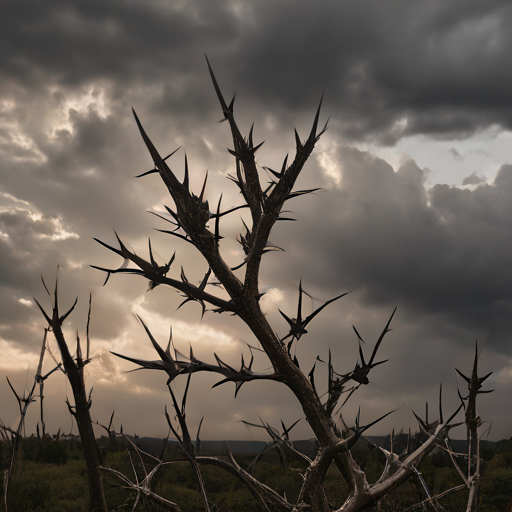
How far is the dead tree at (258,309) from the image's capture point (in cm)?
473

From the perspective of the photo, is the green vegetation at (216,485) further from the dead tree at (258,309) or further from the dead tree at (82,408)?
the dead tree at (258,309)

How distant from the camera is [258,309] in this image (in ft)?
17.0

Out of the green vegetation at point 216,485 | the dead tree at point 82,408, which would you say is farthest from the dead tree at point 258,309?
the green vegetation at point 216,485

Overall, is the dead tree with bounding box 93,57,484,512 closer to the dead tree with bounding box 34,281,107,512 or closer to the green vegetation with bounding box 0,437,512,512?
the dead tree with bounding box 34,281,107,512

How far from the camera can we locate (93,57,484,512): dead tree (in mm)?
4727

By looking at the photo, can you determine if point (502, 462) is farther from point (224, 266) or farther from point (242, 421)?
point (224, 266)

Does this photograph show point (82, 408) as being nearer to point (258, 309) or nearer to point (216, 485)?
point (258, 309)

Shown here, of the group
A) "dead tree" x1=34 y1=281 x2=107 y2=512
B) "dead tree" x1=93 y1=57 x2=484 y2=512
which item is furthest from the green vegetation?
"dead tree" x1=93 y1=57 x2=484 y2=512

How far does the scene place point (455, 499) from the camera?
16.1m

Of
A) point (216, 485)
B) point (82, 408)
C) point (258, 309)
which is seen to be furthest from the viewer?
point (216, 485)

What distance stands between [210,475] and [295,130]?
20.4m

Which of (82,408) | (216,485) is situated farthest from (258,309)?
(216,485)

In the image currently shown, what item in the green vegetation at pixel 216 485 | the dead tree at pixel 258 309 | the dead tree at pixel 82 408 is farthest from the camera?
the green vegetation at pixel 216 485

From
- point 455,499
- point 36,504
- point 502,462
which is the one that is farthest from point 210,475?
point 502,462
